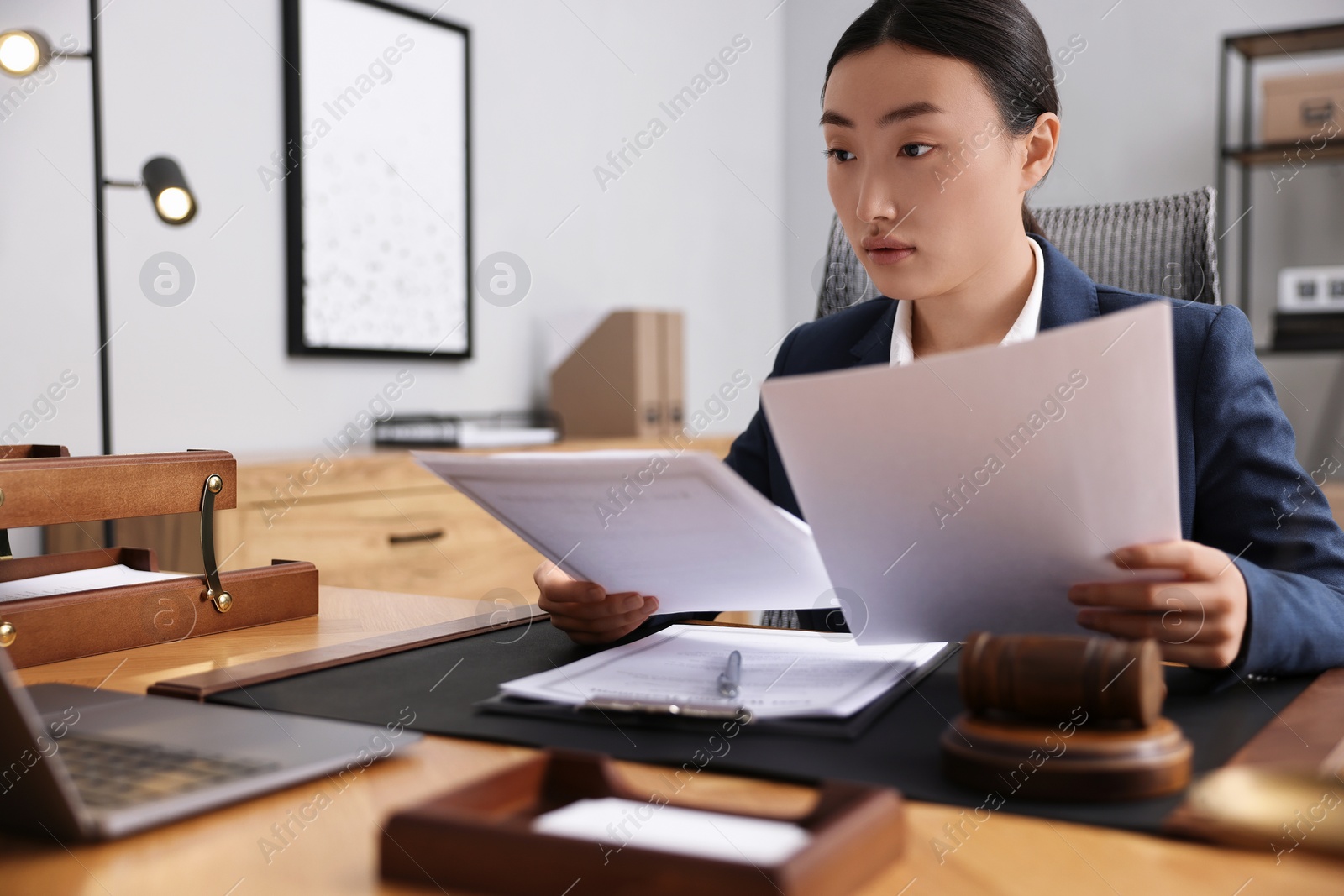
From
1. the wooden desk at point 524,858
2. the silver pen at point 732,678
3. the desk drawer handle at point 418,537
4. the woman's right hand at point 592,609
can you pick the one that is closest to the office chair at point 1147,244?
the woman's right hand at point 592,609

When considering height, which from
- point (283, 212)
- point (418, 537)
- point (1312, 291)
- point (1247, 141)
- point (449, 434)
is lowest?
point (418, 537)

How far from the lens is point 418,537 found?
227 centimetres

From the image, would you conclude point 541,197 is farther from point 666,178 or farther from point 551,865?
point 551,865

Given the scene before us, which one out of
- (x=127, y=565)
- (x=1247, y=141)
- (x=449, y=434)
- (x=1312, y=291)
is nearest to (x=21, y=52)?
(x=127, y=565)

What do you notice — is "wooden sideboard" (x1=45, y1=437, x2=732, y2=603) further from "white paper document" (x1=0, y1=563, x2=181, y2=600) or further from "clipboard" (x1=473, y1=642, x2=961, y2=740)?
"clipboard" (x1=473, y1=642, x2=961, y2=740)

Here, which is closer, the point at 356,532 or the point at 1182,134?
the point at 356,532

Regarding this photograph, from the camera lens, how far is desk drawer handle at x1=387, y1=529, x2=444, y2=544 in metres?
2.22

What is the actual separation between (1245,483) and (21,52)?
5.17 feet

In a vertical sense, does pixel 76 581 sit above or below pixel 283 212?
below

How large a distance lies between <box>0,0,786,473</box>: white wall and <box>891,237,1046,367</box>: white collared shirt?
1456mm

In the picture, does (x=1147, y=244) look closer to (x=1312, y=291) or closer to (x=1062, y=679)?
(x=1062, y=679)

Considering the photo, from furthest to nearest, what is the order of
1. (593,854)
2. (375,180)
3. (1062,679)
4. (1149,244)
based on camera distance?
(375,180) → (1149,244) → (1062,679) → (593,854)

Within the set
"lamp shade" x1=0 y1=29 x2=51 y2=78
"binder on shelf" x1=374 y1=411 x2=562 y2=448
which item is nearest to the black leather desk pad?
"lamp shade" x1=0 y1=29 x2=51 y2=78

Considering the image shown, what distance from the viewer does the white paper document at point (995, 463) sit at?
2.01ft
